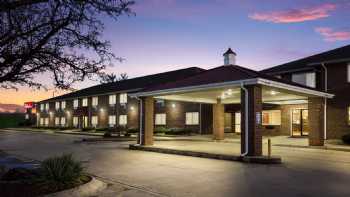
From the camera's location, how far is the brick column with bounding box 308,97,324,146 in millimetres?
20703

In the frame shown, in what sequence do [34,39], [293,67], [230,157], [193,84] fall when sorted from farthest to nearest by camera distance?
[293,67] < [193,84] < [230,157] < [34,39]

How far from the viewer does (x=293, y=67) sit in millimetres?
28797

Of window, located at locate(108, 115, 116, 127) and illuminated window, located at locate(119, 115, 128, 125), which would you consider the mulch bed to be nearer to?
illuminated window, located at locate(119, 115, 128, 125)

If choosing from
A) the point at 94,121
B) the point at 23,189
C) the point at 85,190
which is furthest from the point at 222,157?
the point at 94,121

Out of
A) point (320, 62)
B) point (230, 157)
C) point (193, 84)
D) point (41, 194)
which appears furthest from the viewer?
point (320, 62)

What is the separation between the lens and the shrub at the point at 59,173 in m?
8.02

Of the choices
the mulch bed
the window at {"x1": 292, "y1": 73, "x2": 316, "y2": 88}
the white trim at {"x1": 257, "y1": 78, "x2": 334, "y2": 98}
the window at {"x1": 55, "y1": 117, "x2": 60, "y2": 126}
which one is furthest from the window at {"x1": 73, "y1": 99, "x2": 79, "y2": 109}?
the mulch bed

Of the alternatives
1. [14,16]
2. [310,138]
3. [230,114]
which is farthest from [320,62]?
[14,16]

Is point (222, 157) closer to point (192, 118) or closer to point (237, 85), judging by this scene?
point (237, 85)

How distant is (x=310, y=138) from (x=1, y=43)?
726 inches

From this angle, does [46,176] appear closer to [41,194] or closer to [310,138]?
[41,194]

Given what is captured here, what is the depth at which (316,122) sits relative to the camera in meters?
20.8

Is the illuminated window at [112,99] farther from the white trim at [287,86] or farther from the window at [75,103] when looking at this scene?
the white trim at [287,86]

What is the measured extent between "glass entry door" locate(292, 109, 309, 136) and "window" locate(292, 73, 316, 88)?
2609 mm
